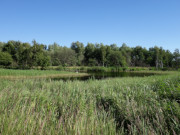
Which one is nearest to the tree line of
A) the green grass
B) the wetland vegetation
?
the wetland vegetation

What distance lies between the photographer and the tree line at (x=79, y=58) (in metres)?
43.1

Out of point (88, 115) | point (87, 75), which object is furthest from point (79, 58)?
point (88, 115)

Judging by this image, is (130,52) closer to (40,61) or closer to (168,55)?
(168,55)

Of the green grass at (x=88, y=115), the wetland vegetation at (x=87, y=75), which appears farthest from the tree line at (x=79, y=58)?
the green grass at (x=88, y=115)

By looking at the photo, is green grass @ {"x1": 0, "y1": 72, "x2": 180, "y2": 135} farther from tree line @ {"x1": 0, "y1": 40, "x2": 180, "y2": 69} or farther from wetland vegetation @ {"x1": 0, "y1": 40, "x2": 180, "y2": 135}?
tree line @ {"x1": 0, "y1": 40, "x2": 180, "y2": 69}

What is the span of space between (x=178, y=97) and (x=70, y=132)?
4801 mm

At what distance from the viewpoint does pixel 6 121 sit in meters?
2.93

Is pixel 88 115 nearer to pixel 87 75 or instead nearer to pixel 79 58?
pixel 87 75

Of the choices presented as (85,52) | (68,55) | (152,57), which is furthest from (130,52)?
(68,55)

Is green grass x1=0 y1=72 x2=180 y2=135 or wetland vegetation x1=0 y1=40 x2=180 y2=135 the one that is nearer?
green grass x1=0 y1=72 x2=180 y2=135

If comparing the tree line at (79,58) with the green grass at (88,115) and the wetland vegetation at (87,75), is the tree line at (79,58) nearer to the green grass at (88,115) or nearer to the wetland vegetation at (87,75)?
the wetland vegetation at (87,75)

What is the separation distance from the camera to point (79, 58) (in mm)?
73500

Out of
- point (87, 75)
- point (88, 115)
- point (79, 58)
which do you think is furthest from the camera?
point (79, 58)

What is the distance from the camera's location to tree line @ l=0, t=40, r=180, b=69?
4312cm
